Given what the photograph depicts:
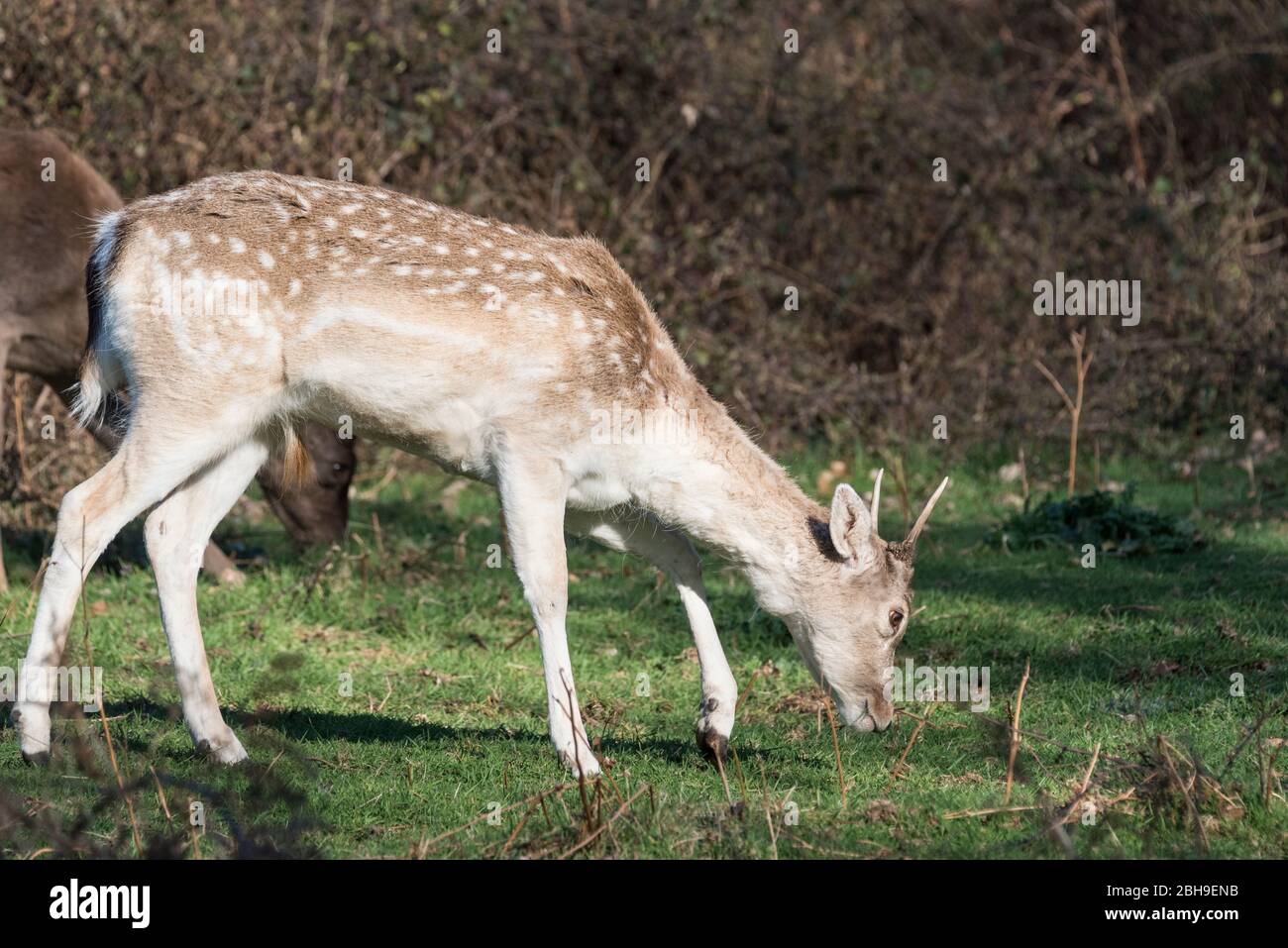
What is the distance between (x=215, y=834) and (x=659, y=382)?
7.88 ft

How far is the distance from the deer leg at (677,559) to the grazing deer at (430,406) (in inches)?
0.7

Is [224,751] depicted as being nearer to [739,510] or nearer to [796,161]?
[739,510]

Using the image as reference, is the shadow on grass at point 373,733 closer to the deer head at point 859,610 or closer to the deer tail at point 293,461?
the deer head at point 859,610

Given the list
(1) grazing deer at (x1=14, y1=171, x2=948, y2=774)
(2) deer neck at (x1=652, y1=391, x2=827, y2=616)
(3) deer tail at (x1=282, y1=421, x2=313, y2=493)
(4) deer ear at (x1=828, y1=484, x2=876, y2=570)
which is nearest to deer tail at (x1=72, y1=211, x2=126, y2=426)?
(1) grazing deer at (x1=14, y1=171, x2=948, y2=774)

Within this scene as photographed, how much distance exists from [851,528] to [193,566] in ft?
8.25

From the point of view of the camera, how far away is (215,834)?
15.6 ft

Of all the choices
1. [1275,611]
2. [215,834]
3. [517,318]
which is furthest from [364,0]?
[215,834]

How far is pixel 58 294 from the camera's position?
28.7 ft

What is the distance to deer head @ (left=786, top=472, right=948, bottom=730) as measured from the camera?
6.13 meters

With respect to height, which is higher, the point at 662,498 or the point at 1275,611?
the point at 662,498

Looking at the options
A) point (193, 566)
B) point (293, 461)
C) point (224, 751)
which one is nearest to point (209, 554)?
point (293, 461)

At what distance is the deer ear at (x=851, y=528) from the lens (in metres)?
6.02
